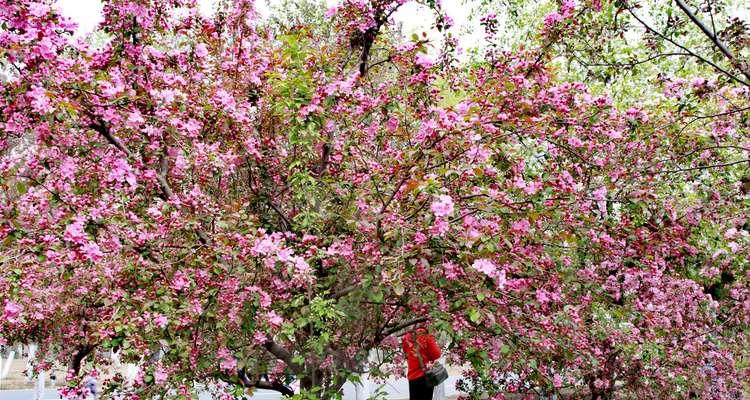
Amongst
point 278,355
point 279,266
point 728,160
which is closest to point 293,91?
point 279,266

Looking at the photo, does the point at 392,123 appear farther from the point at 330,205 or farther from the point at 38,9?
the point at 38,9

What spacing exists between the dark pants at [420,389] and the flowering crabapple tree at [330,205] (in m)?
1.51

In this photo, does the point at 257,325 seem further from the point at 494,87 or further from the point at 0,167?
the point at 494,87

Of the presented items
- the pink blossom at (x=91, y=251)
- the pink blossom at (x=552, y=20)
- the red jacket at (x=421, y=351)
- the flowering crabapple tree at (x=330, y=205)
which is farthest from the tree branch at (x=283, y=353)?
the pink blossom at (x=552, y=20)

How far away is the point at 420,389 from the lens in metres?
6.99

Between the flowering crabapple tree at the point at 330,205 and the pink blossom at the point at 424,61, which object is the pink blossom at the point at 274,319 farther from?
the pink blossom at the point at 424,61

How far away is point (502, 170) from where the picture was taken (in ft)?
14.5

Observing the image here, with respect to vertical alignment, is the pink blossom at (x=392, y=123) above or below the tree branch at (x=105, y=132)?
above

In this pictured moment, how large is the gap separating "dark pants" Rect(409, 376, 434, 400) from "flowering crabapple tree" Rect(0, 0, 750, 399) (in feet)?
4.95

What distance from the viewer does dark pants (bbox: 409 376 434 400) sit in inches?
271

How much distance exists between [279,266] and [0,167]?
183cm

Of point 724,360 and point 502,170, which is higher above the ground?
point 502,170

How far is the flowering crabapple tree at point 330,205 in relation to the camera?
3.80 m

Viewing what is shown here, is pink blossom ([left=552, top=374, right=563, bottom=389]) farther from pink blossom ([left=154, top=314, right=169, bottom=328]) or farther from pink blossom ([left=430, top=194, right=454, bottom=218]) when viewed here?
pink blossom ([left=154, top=314, right=169, bottom=328])
